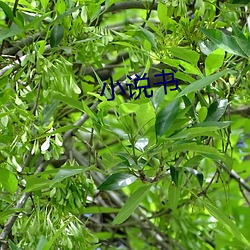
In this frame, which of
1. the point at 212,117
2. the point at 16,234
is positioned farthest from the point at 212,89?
the point at 16,234

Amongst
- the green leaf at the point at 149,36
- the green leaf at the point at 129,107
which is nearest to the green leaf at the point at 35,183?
the green leaf at the point at 129,107

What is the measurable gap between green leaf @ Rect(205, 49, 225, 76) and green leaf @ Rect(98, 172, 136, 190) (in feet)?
0.54

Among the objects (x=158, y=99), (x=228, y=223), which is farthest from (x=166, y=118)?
(x=228, y=223)

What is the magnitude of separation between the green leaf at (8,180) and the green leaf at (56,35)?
0.18 metres

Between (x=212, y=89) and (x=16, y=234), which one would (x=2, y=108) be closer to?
(x=16, y=234)

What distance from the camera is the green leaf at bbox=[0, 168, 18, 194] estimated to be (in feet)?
2.64

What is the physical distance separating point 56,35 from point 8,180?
20 cm

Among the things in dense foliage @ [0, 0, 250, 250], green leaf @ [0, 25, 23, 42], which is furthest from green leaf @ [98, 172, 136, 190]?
green leaf @ [0, 25, 23, 42]

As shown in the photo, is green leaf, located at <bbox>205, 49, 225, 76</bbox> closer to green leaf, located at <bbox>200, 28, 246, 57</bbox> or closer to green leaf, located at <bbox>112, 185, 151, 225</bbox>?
green leaf, located at <bbox>200, 28, 246, 57</bbox>

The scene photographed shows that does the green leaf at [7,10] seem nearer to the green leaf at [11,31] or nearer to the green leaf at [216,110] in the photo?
the green leaf at [11,31]

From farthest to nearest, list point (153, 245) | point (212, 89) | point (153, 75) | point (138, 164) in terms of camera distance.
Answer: point (153, 245), point (153, 75), point (212, 89), point (138, 164)

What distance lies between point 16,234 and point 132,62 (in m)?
0.29

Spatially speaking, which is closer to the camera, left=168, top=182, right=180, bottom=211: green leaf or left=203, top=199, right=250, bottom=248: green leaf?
left=203, top=199, right=250, bottom=248: green leaf

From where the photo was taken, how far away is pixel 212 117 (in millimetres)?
860
